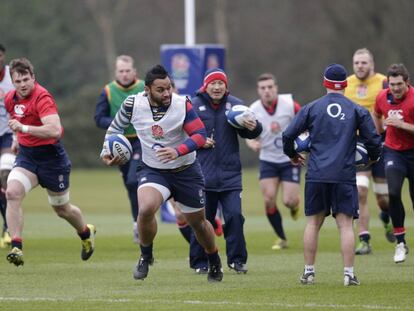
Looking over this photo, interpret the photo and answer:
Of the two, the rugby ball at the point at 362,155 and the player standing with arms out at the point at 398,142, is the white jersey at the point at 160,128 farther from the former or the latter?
the player standing with arms out at the point at 398,142

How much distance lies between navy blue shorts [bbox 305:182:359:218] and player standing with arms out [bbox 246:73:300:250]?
15.4ft

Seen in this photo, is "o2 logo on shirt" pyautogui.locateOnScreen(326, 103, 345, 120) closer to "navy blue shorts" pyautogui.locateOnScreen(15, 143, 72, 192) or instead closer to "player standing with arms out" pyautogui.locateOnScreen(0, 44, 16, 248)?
"navy blue shorts" pyautogui.locateOnScreen(15, 143, 72, 192)

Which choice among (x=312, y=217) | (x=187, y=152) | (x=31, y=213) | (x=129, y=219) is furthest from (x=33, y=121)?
(x=31, y=213)

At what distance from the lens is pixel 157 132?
10336 millimetres

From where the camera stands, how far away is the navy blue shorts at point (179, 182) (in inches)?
409

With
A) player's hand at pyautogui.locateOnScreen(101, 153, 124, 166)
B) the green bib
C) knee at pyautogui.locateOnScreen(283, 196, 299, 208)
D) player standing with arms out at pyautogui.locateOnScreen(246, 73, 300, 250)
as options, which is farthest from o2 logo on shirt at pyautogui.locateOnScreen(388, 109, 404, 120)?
the green bib

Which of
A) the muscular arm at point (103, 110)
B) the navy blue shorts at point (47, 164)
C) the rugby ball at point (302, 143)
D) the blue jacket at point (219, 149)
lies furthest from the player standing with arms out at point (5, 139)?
the rugby ball at point (302, 143)

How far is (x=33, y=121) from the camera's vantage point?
39.0 ft

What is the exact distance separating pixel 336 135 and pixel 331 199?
0.59 metres

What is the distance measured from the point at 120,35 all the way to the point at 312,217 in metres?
44.5

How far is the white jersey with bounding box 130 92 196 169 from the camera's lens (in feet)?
33.9

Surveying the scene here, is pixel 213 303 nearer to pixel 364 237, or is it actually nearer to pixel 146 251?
pixel 146 251

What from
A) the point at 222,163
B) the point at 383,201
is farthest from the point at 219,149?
the point at 383,201

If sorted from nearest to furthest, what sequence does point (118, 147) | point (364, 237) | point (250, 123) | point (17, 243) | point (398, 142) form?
point (118, 147), point (250, 123), point (17, 243), point (398, 142), point (364, 237)
